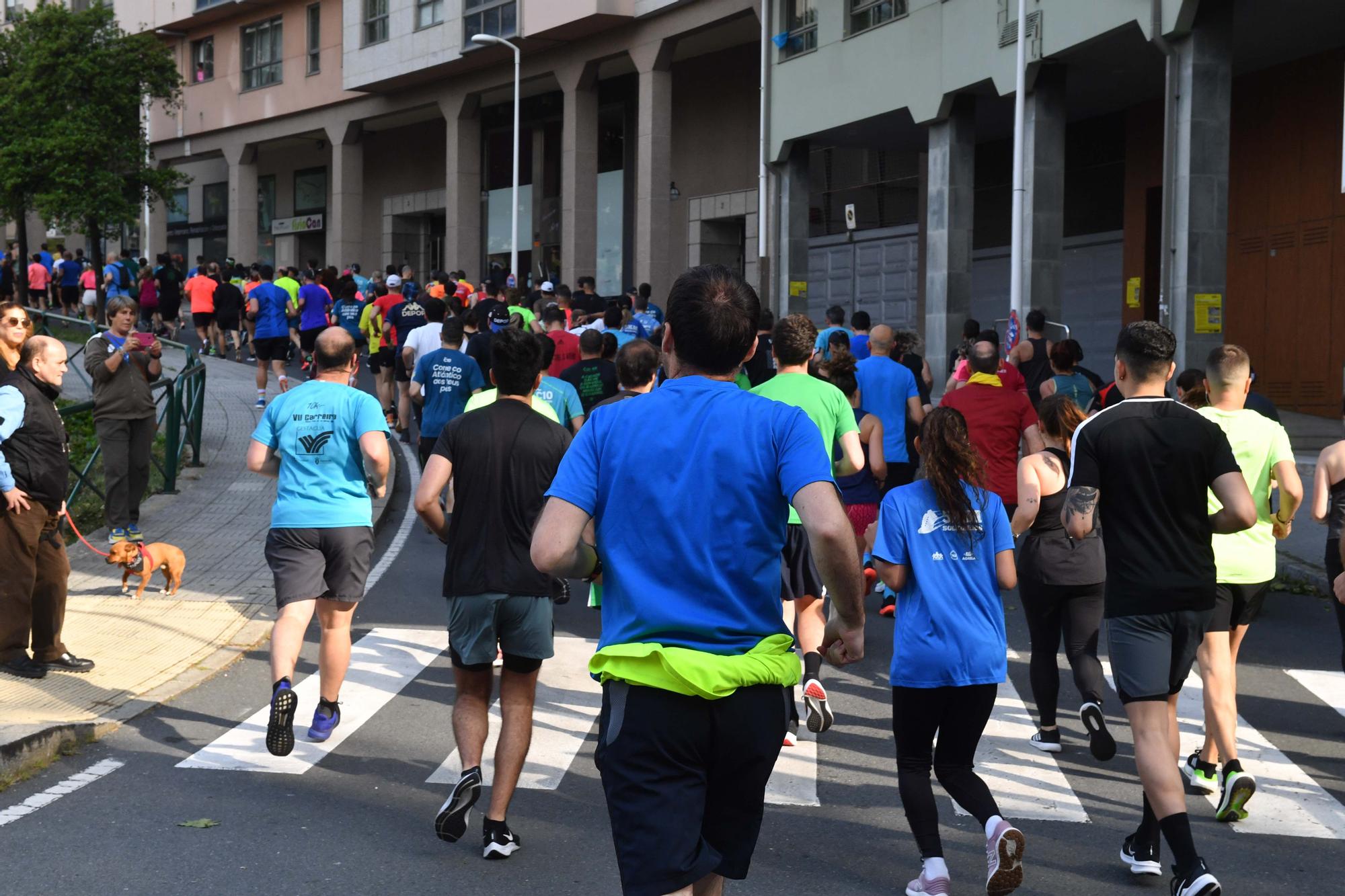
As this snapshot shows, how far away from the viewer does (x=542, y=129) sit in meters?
39.4

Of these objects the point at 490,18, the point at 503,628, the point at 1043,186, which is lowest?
the point at 503,628

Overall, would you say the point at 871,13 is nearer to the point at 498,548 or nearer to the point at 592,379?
the point at 592,379

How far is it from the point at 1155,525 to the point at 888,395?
609cm

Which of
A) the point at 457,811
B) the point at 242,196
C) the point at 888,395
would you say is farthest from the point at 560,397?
the point at 242,196

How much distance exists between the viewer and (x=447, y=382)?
11.8 metres

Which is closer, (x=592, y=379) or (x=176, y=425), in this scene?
(x=592, y=379)

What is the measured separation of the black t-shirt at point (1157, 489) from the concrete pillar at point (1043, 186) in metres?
16.5

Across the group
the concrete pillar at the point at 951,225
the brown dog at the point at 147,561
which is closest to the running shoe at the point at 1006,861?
the brown dog at the point at 147,561

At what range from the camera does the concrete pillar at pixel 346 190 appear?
4247 centimetres

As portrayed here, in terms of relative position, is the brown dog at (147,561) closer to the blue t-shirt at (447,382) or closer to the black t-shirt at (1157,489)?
the blue t-shirt at (447,382)

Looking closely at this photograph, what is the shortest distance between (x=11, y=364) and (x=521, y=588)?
4.11 meters

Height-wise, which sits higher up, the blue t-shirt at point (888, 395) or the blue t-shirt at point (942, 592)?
the blue t-shirt at point (888, 395)

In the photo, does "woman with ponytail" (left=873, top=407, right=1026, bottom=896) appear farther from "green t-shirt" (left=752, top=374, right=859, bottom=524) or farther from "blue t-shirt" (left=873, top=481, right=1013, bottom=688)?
"green t-shirt" (left=752, top=374, right=859, bottom=524)

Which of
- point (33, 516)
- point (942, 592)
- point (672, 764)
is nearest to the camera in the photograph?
point (672, 764)
